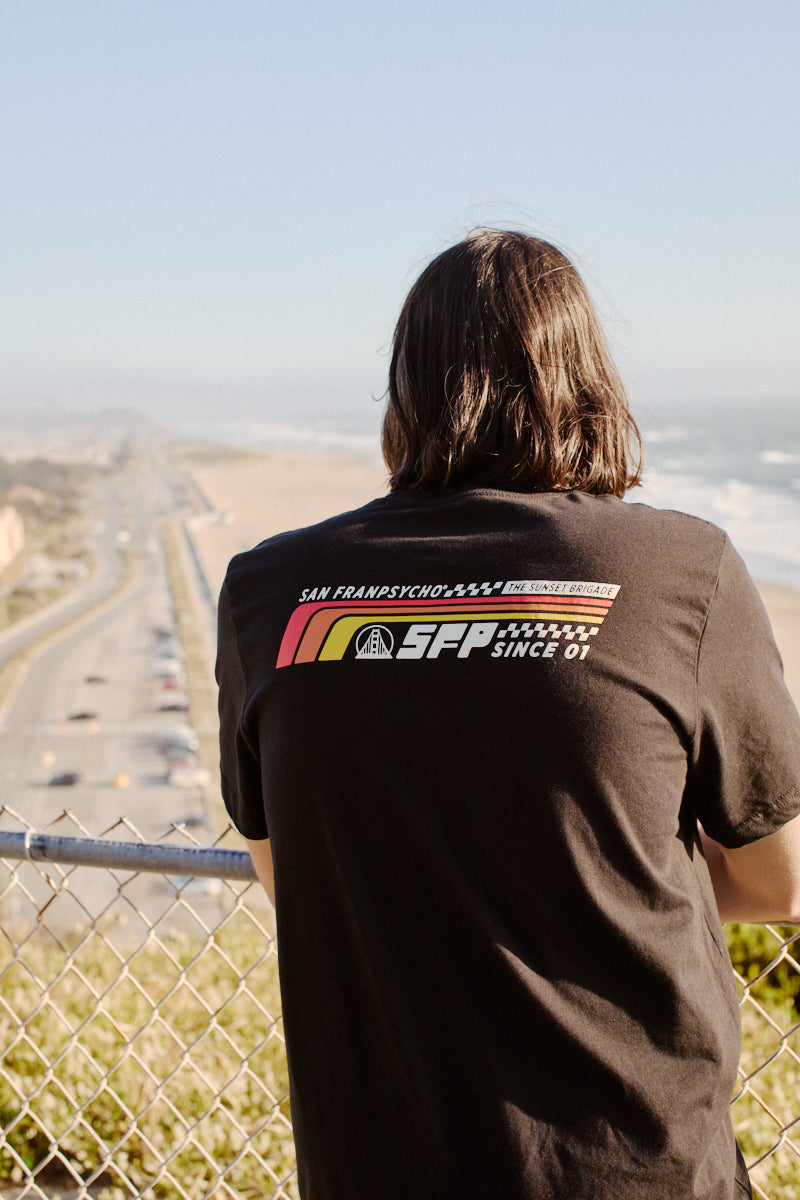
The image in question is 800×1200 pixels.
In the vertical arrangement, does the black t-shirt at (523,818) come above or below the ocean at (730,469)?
above

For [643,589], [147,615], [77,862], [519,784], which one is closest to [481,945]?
[519,784]

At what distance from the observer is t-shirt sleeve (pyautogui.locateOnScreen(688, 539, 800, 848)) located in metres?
0.98

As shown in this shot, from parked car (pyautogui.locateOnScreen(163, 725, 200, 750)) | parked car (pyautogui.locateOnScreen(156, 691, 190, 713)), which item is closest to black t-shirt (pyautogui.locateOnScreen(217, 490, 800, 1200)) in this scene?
parked car (pyautogui.locateOnScreen(163, 725, 200, 750))

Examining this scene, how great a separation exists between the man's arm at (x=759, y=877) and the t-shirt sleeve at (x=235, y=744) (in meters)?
0.58

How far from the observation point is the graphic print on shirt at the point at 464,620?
3.11ft

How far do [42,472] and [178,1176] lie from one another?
97.5 metres

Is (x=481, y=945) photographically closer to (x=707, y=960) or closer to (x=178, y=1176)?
(x=707, y=960)

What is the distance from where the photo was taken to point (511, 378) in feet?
3.63

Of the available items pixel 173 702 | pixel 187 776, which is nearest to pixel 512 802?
pixel 187 776

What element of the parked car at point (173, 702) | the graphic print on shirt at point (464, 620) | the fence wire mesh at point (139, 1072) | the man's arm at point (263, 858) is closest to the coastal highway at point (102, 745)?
the parked car at point (173, 702)

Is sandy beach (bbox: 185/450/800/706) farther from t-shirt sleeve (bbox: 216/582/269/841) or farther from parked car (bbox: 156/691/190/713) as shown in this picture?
t-shirt sleeve (bbox: 216/582/269/841)

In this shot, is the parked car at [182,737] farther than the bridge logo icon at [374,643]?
Yes

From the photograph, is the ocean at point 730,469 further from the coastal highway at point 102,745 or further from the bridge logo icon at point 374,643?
the coastal highway at point 102,745

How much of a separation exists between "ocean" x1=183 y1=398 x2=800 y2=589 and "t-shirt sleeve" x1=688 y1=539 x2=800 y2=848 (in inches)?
13.6
